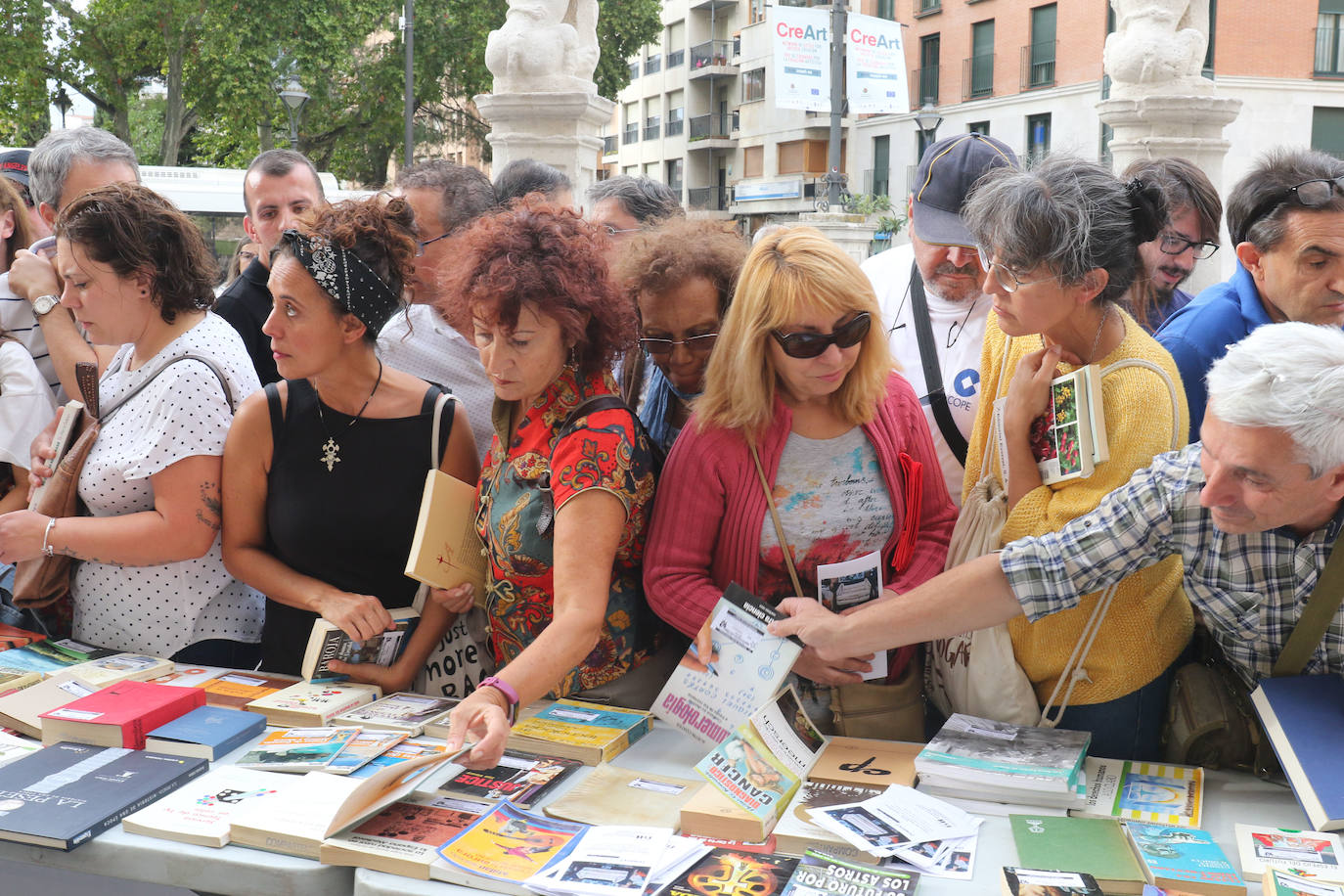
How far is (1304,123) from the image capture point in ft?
66.8

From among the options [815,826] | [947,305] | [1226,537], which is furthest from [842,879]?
[947,305]

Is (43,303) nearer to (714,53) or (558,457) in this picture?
(558,457)

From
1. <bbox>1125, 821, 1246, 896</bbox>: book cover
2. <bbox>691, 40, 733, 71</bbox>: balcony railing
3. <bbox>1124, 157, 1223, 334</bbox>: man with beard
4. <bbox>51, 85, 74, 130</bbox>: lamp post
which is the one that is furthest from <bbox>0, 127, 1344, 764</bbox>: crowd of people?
<bbox>691, 40, 733, 71</bbox>: balcony railing

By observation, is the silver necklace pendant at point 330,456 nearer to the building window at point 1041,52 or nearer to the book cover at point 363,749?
the book cover at point 363,749

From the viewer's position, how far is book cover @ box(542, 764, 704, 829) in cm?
181

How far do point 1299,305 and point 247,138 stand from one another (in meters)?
22.0

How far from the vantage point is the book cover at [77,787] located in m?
1.76

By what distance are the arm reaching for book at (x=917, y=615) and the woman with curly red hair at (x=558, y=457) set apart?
36 centimetres

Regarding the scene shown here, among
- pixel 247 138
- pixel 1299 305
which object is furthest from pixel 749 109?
pixel 1299 305

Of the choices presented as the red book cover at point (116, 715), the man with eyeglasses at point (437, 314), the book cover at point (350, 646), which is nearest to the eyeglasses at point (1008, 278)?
the man with eyeglasses at point (437, 314)

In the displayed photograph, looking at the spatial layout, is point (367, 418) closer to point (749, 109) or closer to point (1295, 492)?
point (1295, 492)

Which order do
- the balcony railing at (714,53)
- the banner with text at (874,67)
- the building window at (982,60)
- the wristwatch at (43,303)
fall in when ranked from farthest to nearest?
the balcony railing at (714,53), the building window at (982,60), the banner with text at (874,67), the wristwatch at (43,303)

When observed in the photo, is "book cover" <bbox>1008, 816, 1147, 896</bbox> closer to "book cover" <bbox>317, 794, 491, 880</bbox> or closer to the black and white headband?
"book cover" <bbox>317, 794, 491, 880</bbox>

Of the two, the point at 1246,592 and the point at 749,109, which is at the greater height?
the point at 749,109
